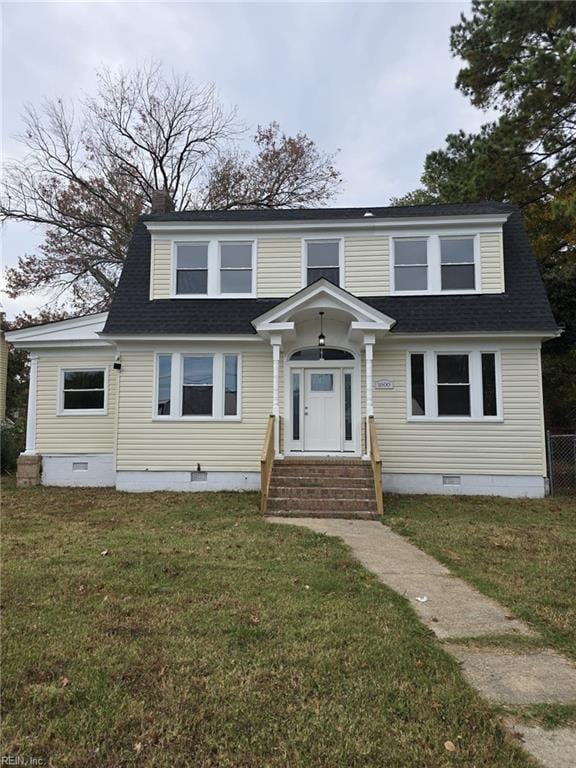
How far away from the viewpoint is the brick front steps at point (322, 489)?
8797 millimetres

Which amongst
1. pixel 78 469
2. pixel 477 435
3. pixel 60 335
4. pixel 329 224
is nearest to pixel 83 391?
pixel 60 335

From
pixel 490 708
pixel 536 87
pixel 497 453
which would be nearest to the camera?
pixel 490 708

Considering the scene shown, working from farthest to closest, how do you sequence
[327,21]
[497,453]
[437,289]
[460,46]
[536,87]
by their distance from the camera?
[460,46] → [536,87] → [437,289] → [497,453] → [327,21]

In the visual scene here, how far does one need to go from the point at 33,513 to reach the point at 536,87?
643 inches

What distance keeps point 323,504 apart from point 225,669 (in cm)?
583

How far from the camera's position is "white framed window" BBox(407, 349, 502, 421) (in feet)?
35.8

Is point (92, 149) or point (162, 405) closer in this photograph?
point (162, 405)

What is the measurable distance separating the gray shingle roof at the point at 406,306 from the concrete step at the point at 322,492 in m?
3.79

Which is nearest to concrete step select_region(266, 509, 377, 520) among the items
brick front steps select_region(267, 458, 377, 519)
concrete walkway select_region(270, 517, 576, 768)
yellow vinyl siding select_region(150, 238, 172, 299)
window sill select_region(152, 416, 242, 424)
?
brick front steps select_region(267, 458, 377, 519)

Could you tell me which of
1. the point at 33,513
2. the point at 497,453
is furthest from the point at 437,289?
the point at 33,513

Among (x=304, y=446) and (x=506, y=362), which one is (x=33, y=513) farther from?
(x=506, y=362)

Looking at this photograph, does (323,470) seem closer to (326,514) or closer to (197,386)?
(326,514)

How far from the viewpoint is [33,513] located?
858 cm

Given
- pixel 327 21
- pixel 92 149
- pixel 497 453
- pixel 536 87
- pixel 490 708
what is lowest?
pixel 490 708
